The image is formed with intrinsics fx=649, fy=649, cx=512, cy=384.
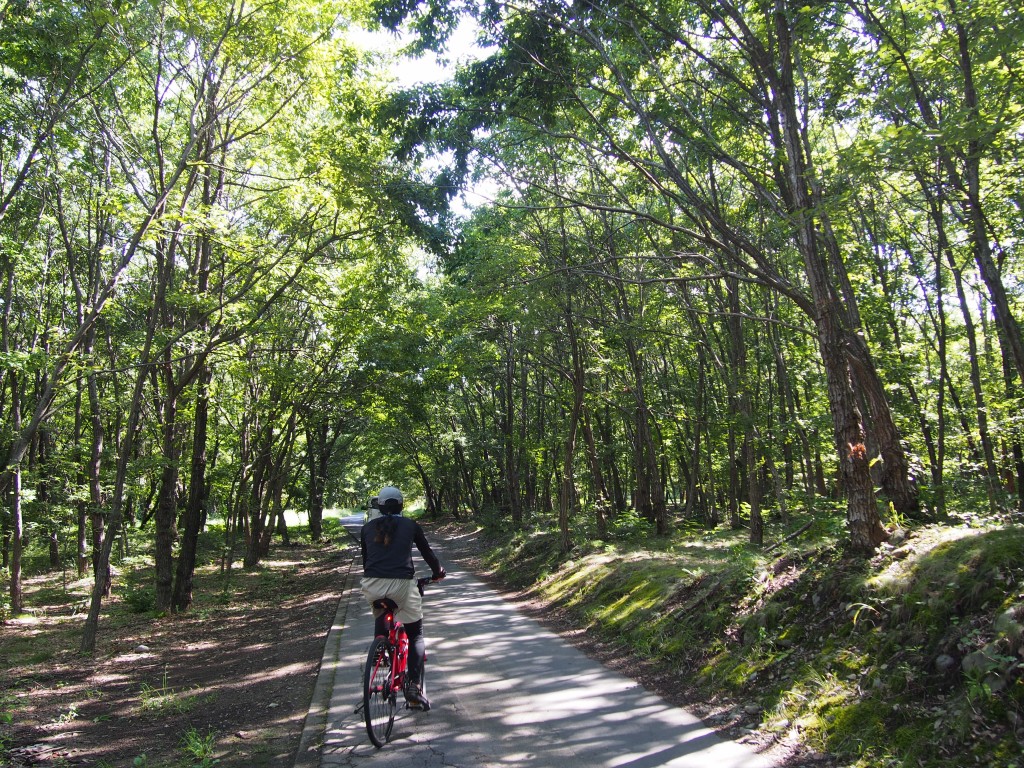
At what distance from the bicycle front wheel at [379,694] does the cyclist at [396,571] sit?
304mm

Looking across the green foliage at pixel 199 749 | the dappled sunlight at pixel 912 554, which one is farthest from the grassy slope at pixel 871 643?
the green foliage at pixel 199 749

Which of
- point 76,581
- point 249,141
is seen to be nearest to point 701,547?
point 249,141

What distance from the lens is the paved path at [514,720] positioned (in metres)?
4.63

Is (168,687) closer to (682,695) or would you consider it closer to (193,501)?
(682,695)

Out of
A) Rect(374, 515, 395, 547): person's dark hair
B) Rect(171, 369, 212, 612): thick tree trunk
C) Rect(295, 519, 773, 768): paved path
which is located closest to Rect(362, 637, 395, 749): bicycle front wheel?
Rect(295, 519, 773, 768): paved path

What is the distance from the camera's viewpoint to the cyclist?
5.46 m

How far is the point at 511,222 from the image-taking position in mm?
14750

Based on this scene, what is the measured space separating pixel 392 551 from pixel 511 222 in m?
10.6

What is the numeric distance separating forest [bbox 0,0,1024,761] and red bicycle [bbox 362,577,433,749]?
14.8ft

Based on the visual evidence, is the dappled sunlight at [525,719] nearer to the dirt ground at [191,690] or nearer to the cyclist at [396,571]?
the dirt ground at [191,690]

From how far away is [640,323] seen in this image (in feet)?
40.9

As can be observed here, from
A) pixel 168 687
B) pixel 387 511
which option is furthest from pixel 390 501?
pixel 168 687

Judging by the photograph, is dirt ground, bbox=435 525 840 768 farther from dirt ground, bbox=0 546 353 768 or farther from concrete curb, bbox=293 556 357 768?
dirt ground, bbox=0 546 353 768

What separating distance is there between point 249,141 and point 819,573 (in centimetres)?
1285
